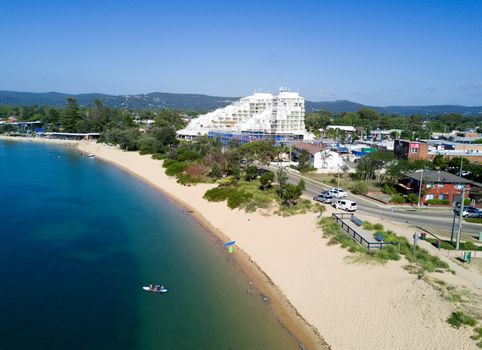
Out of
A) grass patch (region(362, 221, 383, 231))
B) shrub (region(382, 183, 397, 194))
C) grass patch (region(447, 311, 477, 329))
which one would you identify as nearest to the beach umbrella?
grass patch (region(362, 221, 383, 231))

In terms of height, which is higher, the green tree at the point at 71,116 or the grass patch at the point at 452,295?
the green tree at the point at 71,116

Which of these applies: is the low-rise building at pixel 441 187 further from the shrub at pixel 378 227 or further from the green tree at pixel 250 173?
the green tree at pixel 250 173

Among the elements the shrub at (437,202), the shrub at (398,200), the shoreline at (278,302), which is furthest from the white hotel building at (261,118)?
the shoreline at (278,302)

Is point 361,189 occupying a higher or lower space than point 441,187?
lower

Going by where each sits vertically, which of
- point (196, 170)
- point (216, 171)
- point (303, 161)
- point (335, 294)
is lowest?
point (335, 294)

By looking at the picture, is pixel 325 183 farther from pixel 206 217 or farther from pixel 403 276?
pixel 403 276

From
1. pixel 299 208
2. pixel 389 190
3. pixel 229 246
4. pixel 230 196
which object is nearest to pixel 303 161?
pixel 389 190

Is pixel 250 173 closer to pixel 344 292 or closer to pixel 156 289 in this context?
pixel 156 289
